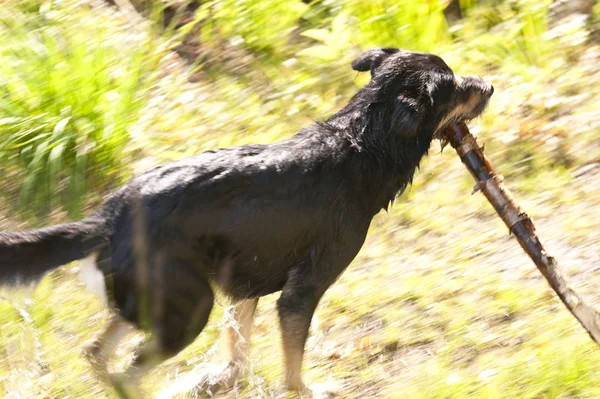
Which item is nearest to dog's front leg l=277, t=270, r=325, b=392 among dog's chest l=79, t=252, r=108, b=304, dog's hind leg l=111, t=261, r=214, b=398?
dog's hind leg l=111, t=261, r=214, b=398

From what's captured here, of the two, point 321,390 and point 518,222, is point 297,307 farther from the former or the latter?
point 518,222

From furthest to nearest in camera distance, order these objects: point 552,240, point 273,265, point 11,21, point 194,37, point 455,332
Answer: point 194,37
point 11,21
point 552,240
point 455,332
point 273,265

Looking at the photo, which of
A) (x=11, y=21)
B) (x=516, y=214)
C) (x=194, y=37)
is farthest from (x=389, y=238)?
(x=11, y=21)

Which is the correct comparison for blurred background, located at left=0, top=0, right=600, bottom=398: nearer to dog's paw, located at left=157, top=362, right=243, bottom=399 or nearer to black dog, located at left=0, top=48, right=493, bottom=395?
dog's paw, located at left=157, top=362, right=243, bottom=399

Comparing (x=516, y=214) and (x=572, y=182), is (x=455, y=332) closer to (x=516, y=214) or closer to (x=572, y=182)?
(x=516, y=214)

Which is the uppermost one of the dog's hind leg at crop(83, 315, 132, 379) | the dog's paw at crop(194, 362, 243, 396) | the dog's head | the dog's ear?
the dog's ear

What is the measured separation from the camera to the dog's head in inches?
159

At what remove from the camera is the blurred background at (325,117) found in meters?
4.32

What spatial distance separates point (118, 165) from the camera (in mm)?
5949

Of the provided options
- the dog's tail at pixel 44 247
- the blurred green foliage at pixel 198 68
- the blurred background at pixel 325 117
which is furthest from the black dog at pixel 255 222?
the blurred green foliage at pixel 198 68

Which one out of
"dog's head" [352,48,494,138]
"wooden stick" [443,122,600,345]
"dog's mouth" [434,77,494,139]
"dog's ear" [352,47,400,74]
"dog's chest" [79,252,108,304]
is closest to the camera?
"dog's chest" [79,252,108,304]

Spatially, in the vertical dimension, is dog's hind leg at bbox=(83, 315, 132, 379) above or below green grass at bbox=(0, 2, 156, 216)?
below

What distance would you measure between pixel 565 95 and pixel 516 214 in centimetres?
241

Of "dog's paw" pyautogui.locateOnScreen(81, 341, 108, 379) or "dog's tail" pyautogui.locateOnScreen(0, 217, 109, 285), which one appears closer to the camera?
"dog's tail" pyautogui.locateOnScreen(0, 217, 109, 285)
